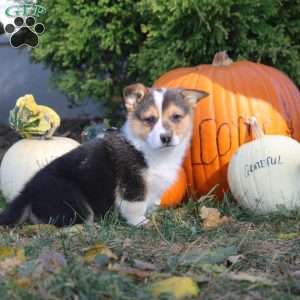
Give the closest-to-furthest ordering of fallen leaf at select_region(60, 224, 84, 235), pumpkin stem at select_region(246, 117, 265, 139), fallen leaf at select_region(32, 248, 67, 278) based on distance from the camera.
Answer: fallen leaf at select_region(32, 248, 67, 278), fallen leaf at select_region(60, 224, 84, 235), pumpkin stem at select_region(246, 117, 265, 139)

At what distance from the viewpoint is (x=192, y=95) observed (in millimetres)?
4766

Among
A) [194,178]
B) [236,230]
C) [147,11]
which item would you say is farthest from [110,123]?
[236,230]

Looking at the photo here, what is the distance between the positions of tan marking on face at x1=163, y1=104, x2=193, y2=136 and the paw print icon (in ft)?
9.52

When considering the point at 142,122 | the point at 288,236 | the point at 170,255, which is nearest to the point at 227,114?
the point at 142,122

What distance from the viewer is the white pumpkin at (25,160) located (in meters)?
5.57

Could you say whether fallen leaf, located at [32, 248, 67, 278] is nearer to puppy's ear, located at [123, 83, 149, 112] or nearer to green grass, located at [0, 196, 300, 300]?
green grass, located at [0, 196, 300, 300]

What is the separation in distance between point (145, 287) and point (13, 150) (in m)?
3.12

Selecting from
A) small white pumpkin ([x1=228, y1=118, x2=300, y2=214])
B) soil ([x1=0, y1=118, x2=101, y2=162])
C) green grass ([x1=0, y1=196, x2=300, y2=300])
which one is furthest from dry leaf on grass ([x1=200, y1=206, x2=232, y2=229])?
soil ([x1=0, y1=118, x2=101, y2=162])

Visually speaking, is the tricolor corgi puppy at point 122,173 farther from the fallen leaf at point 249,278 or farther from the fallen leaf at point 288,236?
the fallen leaf at point 249,278

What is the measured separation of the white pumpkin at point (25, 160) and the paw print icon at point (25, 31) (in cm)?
175

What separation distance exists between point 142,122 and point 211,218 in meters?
0.79

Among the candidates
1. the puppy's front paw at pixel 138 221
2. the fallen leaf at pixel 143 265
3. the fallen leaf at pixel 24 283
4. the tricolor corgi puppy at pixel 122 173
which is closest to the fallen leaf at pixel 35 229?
the tricolor corgi puppy at pixel 122 173

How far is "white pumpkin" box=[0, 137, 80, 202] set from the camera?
557cm

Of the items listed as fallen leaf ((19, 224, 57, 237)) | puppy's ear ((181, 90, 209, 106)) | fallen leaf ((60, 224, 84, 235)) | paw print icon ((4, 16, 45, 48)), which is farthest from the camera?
paw print icon ((4, 16, 45, 48))
